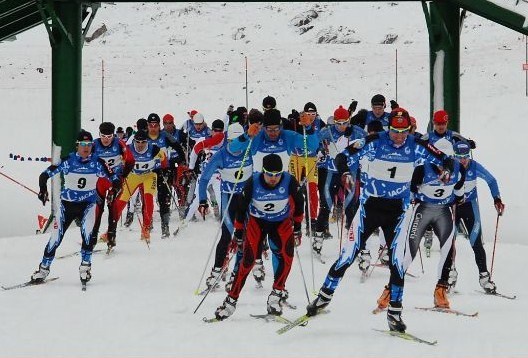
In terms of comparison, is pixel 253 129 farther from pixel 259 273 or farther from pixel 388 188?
pixel 388 188

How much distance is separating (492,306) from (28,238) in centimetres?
841

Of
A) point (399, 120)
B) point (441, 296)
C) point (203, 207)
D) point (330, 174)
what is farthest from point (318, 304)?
point (330, 174)

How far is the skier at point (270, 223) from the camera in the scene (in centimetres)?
757

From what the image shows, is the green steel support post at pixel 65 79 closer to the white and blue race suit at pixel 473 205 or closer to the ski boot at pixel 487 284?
the white and blue race suit at pixel 473 205

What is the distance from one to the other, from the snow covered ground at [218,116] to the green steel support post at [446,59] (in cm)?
275

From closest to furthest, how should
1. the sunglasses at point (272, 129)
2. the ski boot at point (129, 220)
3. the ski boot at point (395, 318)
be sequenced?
the ski boot at point (395, 318) < the sunglasses at point (272, 129) < the ski boot at point (129, 220)

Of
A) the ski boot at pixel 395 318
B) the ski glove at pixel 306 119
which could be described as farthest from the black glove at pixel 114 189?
the ski boot at pixel 395 318

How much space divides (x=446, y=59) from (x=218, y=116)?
1652 centimetres

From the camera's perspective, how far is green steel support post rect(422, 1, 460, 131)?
14312 mm

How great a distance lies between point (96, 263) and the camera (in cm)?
1125

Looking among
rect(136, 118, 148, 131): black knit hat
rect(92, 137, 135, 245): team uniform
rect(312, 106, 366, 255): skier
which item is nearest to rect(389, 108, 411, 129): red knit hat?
rect(312, 106, 366, 255): skier

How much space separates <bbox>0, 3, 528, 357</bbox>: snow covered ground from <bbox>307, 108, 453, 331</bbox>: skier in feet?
2.15

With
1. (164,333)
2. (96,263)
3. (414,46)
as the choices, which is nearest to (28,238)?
(96,263)

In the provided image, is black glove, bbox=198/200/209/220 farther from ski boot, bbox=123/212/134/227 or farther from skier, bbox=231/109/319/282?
ski boot, bbox=123/212/134/227
